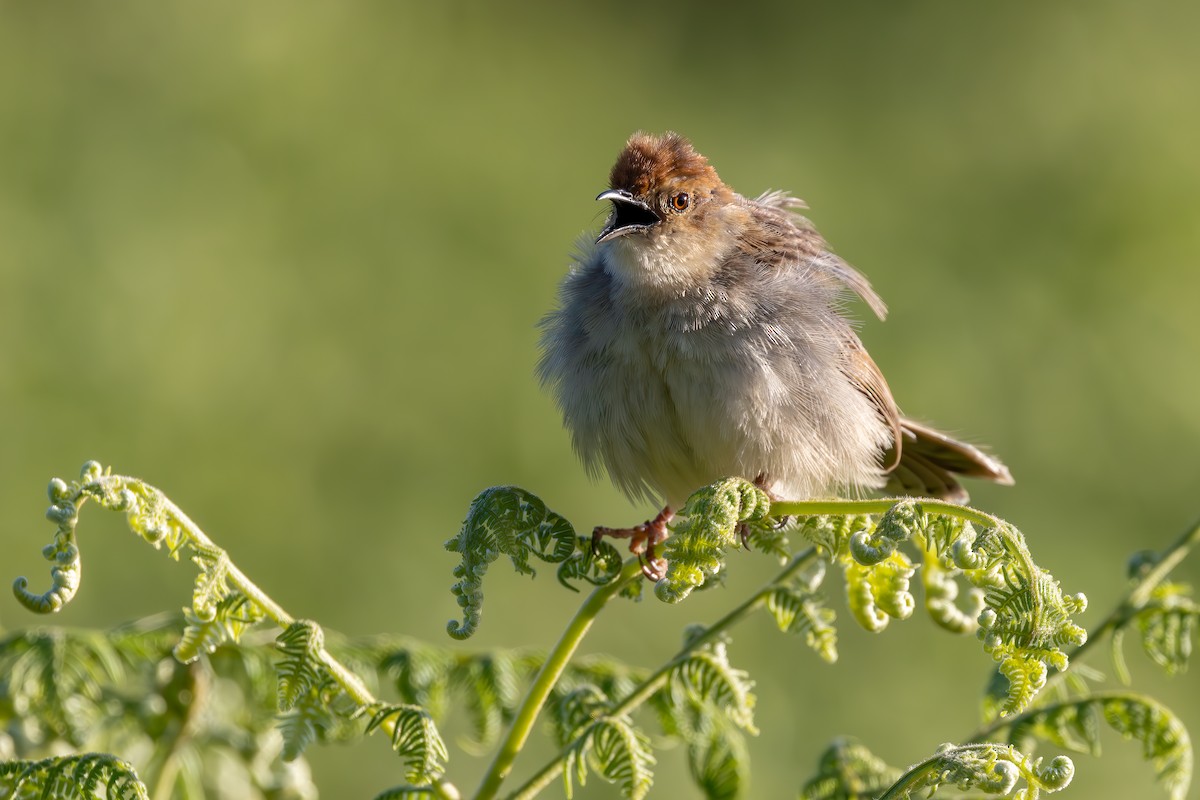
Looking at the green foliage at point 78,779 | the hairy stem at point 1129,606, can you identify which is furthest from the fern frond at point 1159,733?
the green foliage at point 78,779

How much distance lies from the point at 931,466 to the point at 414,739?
2.76 metres

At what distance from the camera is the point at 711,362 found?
3990mm

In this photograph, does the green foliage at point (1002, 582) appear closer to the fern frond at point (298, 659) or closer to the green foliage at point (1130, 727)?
the green foliage at point (1130, 727)

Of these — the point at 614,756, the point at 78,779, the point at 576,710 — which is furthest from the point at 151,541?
the point at 576,710

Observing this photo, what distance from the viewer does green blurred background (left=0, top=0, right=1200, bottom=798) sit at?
822 centimetres

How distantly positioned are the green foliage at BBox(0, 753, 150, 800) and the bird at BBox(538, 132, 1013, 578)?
1.69 metres

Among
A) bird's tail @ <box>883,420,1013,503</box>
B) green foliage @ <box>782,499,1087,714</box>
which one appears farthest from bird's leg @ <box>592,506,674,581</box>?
green foliage @ <box>782,499,1087,714</box>

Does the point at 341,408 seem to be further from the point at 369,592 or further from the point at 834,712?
the point at 834,712

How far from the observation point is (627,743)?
8.20 ft

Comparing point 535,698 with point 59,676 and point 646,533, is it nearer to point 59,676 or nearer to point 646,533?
point 59,676

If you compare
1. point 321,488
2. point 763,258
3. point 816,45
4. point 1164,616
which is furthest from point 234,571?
point 816,45

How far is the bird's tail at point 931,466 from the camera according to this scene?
15.2 ft

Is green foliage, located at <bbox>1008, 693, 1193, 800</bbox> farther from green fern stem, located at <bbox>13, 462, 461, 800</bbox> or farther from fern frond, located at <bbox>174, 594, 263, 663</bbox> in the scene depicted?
fern frond, located at <bbox>174, 594, 263, 663</bbox>

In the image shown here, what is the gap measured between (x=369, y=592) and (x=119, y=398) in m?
1.99
